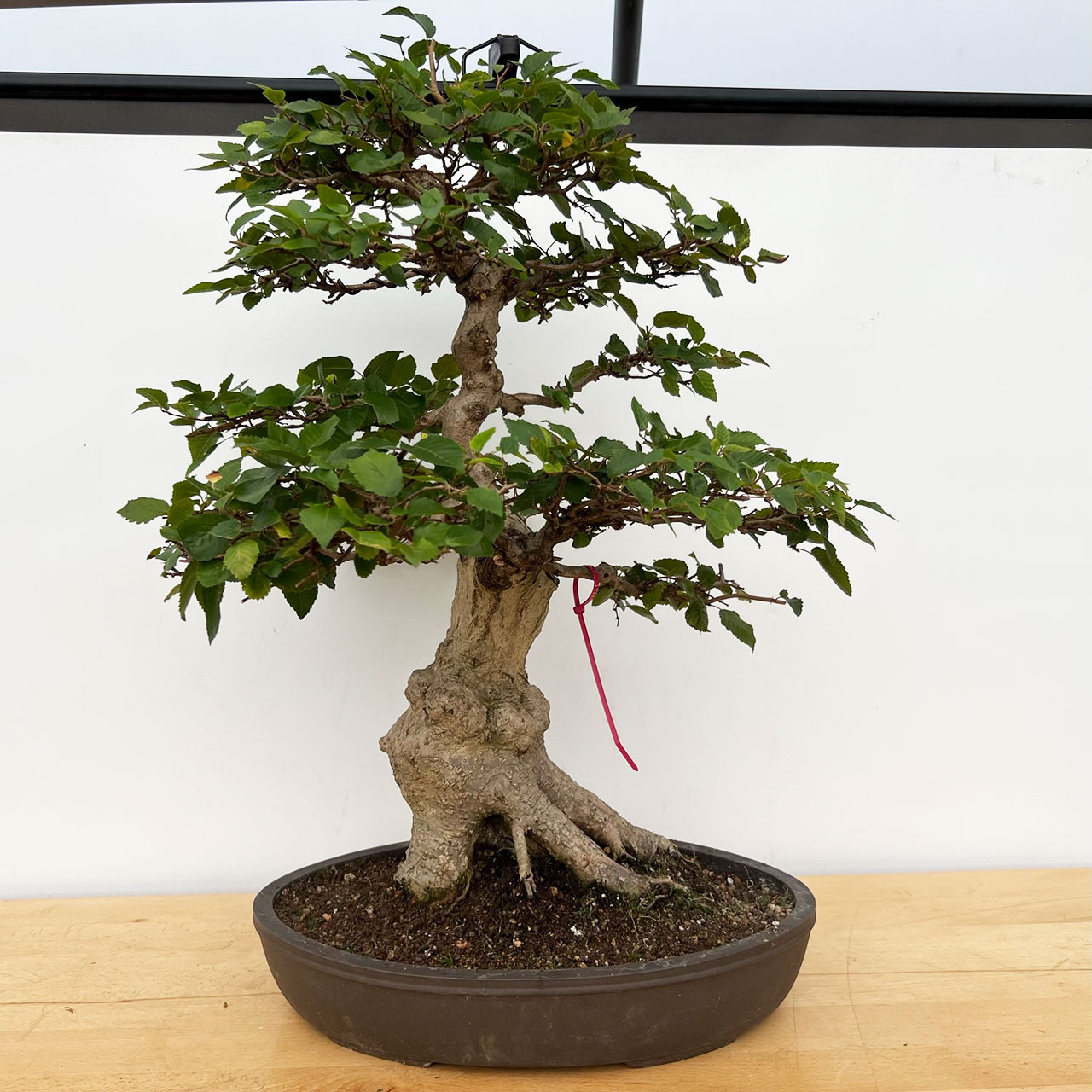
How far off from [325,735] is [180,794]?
0.26 meters

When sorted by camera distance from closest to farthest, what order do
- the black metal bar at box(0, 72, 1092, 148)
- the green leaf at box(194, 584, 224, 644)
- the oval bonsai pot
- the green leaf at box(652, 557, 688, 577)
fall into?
the green leaf at box(194, 584, 224, 644), the oval bonsai pot, the green leaf at box(652, 557, 688, 577), the black metal bar at box(0, 72, 1092, 148)

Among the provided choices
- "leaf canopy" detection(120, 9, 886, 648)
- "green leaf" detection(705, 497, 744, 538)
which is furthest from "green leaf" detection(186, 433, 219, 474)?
"green leaf" detection(705, 497, 744, 538)

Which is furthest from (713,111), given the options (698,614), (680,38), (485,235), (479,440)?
(479,440)

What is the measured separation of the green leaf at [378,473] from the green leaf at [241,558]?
0.12 metres

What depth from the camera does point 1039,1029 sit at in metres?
1.26

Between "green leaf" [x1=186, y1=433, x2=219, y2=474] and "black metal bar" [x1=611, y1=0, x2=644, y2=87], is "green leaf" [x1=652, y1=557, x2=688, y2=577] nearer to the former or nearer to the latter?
"green leaf" [x1=186, y1=433, x2=219, y2=474]

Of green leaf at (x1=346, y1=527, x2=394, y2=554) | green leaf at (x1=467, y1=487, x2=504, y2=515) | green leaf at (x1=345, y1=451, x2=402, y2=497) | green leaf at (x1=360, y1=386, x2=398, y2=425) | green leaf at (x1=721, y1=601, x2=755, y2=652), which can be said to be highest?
green leaf at (x1=360, y1=386, x2=398, y2=425)

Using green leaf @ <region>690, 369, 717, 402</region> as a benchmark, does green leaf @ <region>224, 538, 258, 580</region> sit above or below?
below

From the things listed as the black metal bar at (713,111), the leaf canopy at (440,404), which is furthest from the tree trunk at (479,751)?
the black metal bar at (713,111)

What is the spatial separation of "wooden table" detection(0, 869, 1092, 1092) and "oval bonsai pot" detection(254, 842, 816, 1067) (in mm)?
28

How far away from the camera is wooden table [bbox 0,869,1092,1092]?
45.1 inches

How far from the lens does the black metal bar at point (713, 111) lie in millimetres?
1778

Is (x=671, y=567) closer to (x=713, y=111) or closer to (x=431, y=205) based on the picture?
(x=431, y=205)

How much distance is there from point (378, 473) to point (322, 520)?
0.21ft
